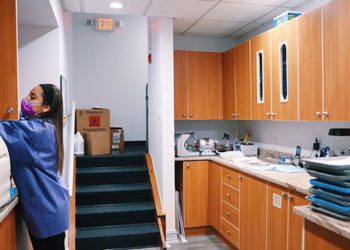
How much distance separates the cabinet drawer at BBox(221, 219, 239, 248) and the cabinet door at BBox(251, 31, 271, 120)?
1294 mm

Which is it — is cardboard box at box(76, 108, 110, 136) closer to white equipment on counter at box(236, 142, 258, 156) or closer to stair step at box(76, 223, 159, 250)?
stair step at box(76, 223, 159, 250)

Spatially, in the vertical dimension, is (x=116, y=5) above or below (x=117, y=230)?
above

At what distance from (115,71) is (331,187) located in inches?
202

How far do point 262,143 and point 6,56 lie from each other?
3491 mm

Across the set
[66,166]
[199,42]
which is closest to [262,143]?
[199,42]

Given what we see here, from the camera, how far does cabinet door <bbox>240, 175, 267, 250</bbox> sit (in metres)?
3.10

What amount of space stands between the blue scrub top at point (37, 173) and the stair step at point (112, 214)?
2126 millimetres

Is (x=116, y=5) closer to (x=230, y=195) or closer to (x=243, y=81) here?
(x=243, y=81)

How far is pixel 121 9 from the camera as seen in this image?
12.1ft

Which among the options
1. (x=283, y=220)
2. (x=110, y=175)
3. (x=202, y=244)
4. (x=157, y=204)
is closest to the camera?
(x=283, y=220)

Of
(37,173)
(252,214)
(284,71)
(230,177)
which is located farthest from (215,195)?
(37,173)

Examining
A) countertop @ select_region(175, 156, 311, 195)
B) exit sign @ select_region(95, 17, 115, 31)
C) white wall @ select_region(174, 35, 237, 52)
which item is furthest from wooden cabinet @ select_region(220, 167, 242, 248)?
exit sign @ select_region(95, 17, 115, 31)

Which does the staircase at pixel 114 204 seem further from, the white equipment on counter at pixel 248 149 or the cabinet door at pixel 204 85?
the white equipment on counter at pixel 248 149

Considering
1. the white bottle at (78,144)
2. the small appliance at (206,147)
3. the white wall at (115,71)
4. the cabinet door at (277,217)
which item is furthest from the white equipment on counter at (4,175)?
the white wall at (115,71)
